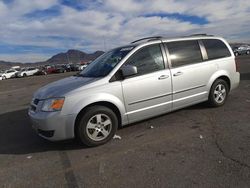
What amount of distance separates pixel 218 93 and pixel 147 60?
2168 millimetres

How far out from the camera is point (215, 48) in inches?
261

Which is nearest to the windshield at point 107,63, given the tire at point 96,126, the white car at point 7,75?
the tire at point 96,126

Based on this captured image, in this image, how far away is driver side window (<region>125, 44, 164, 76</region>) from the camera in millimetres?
5402

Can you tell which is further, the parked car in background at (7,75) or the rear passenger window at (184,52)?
the parked car in background at (7,75)

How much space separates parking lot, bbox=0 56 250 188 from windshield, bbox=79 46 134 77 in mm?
1250

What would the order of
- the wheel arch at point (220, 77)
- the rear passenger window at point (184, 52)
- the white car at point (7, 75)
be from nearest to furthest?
the rear passenger window at point (184, 52) → the wheel arch at point (220, 77) → the white car at point (7, 75)

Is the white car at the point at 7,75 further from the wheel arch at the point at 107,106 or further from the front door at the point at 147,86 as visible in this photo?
the wheel arch at the point at 107,106

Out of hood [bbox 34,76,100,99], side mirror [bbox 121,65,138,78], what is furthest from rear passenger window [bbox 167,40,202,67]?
hood [bbox 34,76,100,99]

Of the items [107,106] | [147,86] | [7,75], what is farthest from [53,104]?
[7,75]

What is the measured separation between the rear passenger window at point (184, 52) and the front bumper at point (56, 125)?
8.14 ft

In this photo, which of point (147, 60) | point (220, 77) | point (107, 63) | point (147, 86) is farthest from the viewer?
point (220, 77)

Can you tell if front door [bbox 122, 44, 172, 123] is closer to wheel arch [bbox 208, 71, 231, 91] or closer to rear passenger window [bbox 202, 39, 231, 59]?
wheel arch [bbox 208, 71, 231, 91]

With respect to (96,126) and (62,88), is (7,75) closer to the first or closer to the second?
(62,88)

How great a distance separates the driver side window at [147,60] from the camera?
5402 mm
